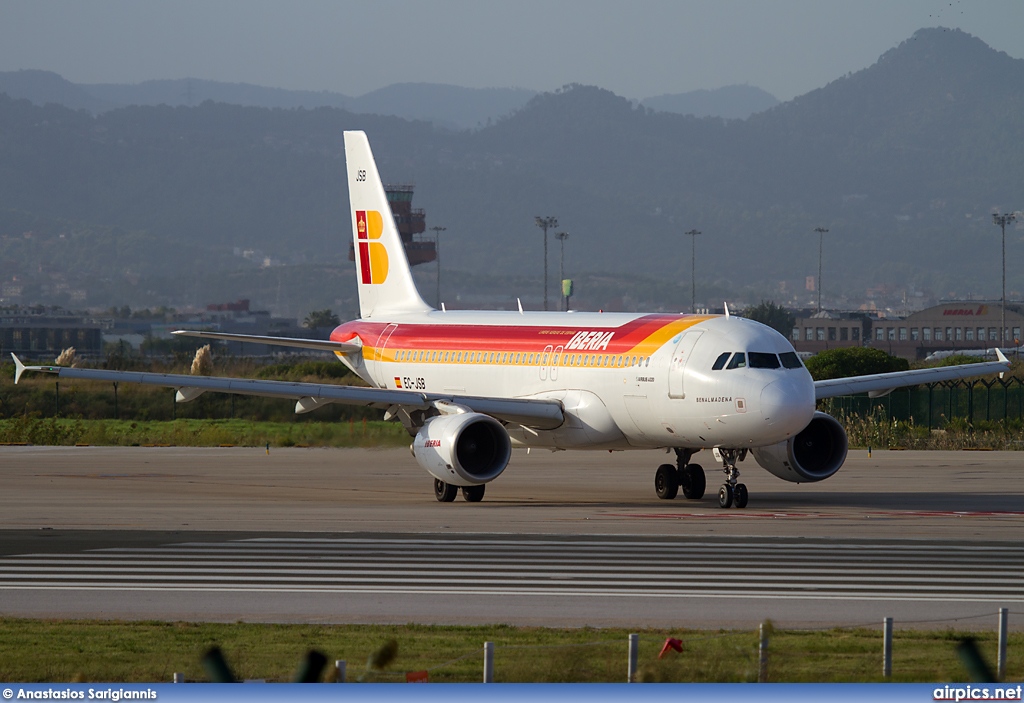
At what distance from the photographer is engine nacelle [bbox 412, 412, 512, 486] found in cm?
3134

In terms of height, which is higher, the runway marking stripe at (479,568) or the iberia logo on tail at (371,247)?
the iberia logo on tail at (371,247)

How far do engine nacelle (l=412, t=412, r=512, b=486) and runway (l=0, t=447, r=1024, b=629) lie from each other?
88 centimetres

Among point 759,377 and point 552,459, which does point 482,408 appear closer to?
point 759,377

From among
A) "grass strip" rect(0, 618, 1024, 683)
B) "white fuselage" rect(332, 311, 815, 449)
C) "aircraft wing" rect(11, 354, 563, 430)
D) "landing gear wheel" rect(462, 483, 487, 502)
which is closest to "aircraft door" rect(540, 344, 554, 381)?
"white fuselage" rect(332, 311, 815, 449)

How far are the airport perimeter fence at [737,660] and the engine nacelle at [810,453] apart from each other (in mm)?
16699

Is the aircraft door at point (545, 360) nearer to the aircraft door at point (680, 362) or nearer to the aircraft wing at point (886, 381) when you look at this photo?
the aircraft door at point (680, 362)

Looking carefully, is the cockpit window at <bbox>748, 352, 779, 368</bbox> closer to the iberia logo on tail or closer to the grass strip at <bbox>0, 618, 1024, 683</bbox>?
the grass strip at <bbox>0, 618, 1024, 683</bbox>

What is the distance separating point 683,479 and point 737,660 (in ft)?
69.4

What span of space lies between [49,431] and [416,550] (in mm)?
35670

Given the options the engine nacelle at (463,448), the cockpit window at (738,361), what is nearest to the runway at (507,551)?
the engine nacelle at (463,448)

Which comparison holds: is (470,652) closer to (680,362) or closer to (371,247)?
(680,362)

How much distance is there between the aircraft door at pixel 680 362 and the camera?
31.1 meters

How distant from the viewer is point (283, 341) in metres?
39.0

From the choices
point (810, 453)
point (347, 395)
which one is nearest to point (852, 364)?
point (810, 453)
